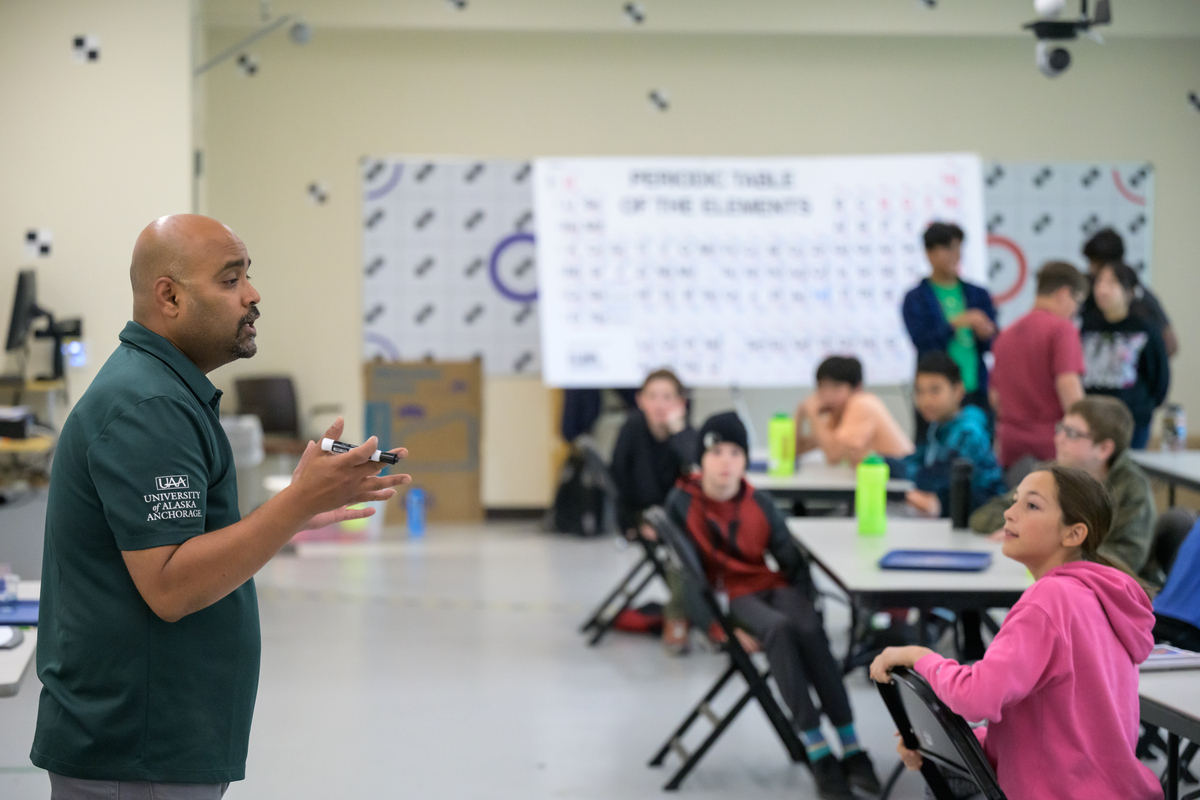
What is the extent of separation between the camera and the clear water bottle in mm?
7234

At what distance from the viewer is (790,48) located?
7.73m

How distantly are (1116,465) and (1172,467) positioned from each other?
144 centimetres

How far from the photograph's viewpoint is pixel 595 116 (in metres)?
7.67

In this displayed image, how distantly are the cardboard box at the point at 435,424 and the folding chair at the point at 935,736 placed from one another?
19.0 ft

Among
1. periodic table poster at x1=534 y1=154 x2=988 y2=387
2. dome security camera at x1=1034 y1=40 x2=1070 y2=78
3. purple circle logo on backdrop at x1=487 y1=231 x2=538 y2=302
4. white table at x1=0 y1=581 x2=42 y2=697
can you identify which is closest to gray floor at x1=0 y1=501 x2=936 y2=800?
white table at x1=0 y1=581 x2=42 y2=697

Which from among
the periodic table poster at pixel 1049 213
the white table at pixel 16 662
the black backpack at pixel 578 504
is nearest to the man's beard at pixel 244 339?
the white table at pixel 16 662

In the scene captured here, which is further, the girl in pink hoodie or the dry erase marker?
the girl in pink hoodie

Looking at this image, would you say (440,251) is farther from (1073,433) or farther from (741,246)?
(1073,433)

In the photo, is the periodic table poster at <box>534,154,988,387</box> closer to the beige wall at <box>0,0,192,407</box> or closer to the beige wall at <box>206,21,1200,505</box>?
the beige wall at <box>206,21,1200,505</box>

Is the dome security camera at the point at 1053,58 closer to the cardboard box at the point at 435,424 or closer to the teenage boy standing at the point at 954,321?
the teenage boy standing at the point at 954,321

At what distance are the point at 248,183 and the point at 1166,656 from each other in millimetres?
6659

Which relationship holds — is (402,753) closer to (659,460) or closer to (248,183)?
(659,460)

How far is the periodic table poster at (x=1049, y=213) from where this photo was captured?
25.5 ft

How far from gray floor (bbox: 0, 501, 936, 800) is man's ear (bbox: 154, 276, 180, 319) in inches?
39.2
